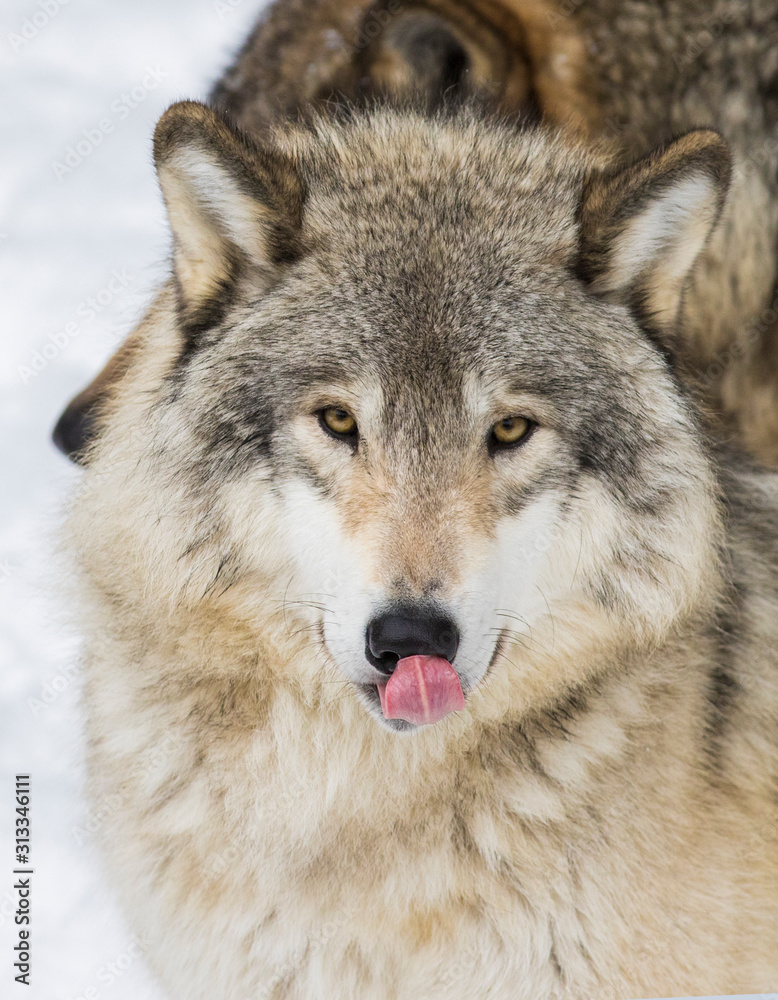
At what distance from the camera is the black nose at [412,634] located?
1419 millimetres

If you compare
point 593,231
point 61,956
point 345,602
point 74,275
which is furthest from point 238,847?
point 74,275

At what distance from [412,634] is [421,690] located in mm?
97

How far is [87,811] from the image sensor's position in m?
2.09

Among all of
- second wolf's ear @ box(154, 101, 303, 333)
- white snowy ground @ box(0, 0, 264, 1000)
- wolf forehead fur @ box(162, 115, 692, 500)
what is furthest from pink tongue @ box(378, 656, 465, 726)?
white snowy ground @ box(0, 0, 264, 1000)

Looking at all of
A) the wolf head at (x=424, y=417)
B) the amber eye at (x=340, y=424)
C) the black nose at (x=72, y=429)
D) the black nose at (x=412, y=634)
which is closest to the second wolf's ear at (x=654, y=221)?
the wolf head at (x=424, y=417)

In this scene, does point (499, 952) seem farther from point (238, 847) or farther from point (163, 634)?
point (163, 634)

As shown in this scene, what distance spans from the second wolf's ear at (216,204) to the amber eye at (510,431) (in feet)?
1.53

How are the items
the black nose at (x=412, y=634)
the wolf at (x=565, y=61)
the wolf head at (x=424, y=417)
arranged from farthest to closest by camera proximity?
the wolf at (x=565, y=61) → the wolf head at (x=424, y=417) → the black nose at (x=412, y=634)

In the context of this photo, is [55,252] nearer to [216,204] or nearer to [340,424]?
[216,204]

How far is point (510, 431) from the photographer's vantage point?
1.61 meters

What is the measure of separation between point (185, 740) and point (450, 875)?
549 millimetres

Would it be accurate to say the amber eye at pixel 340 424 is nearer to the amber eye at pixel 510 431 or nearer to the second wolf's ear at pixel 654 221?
the amber eye at pixel 510 431

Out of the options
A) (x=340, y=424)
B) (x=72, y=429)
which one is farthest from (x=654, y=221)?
(x=72, y=429)

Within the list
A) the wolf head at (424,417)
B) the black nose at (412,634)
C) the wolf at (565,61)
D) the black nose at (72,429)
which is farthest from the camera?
the wolf at (565,61)
